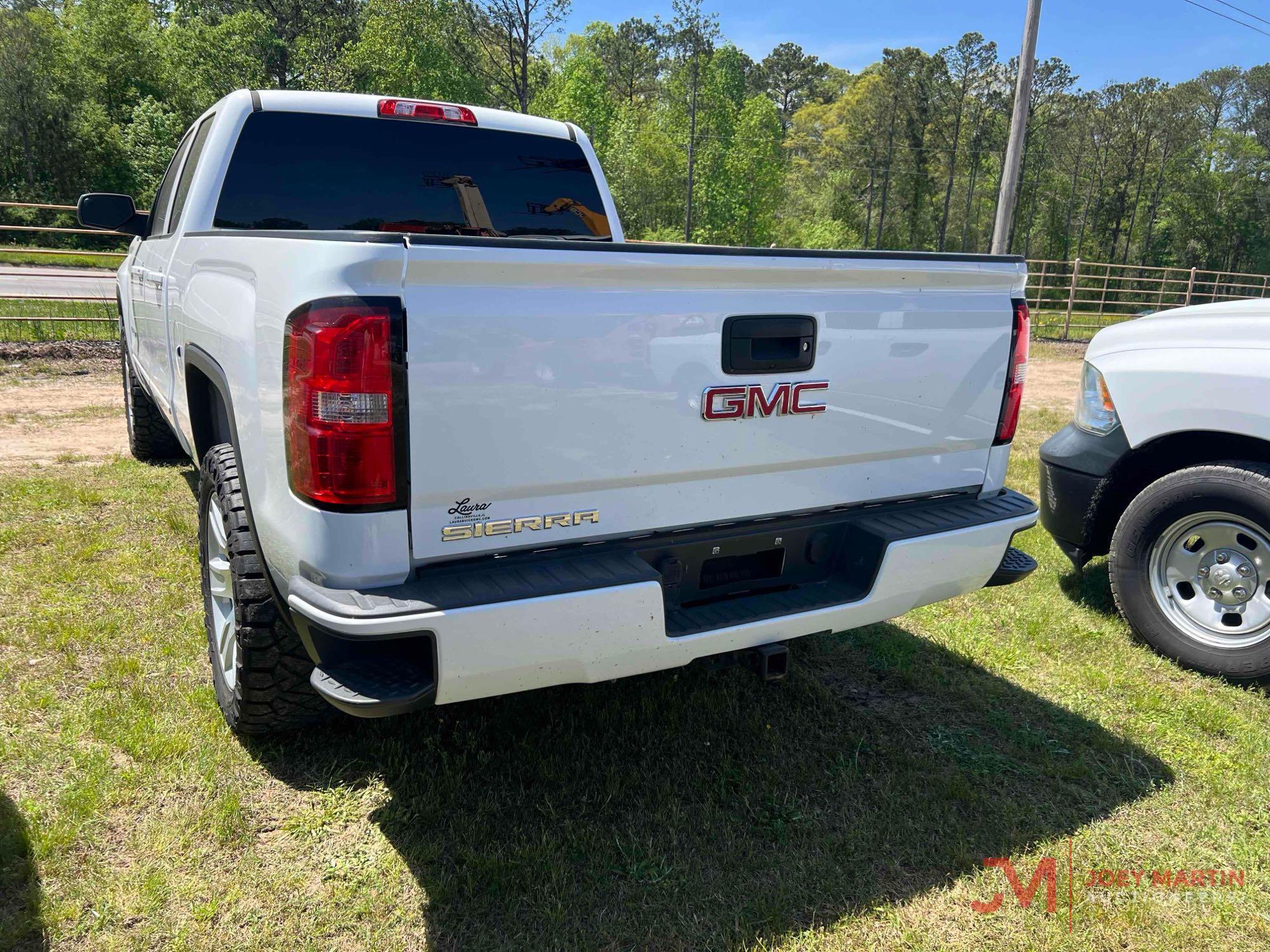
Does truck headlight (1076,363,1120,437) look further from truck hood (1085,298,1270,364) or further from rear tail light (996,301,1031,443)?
rear tail light (996,301,1031,443)

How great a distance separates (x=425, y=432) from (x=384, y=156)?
2355mm

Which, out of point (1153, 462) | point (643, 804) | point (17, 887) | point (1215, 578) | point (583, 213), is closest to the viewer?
point (17, 887)

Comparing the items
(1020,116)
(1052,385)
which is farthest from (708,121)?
(1052,385)

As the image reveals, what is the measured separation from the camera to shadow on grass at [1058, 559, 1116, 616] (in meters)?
4.42

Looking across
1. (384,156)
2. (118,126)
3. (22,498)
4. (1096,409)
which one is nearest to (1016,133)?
(1096,409)

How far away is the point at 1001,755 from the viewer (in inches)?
123

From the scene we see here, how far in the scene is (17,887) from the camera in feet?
7.52

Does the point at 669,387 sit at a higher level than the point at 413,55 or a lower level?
lower

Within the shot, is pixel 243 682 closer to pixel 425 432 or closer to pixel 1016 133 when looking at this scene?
pixel 425 432

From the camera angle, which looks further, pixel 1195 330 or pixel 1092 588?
pixel 1092 588

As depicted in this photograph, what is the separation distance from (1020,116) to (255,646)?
16.3 meters

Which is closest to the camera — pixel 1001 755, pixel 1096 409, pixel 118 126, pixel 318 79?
pixel 1001 755

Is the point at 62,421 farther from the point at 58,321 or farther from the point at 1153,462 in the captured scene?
the point at 1153,462

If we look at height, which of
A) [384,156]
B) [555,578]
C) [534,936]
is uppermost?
[384,156]
